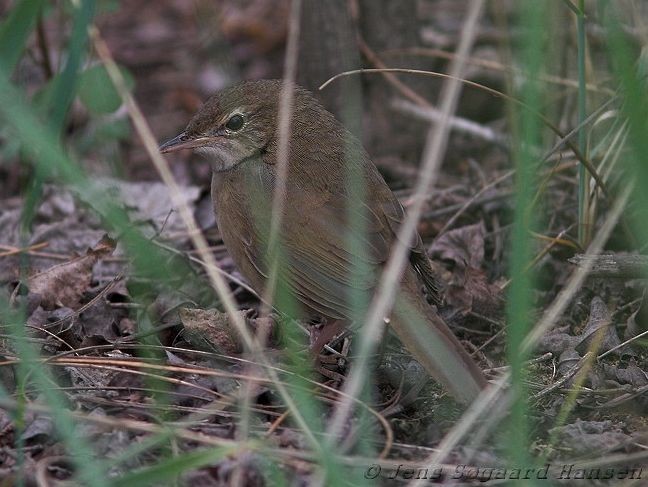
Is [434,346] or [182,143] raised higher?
[182,143]

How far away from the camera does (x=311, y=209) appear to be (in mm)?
4281

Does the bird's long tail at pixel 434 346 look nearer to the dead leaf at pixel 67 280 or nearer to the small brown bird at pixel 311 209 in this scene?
the small brown bird at pixel 311 209

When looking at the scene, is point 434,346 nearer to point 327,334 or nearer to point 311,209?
point 327,334

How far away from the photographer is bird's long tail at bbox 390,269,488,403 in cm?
343

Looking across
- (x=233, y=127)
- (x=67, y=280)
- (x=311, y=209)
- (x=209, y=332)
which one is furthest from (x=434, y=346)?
(x=67, y=280)

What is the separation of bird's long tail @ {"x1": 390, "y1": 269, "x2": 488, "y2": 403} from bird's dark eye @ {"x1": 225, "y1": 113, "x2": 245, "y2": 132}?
1162 mm

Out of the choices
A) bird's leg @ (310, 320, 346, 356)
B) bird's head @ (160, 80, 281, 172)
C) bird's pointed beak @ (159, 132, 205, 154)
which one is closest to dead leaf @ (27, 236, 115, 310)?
bird's pointed beak @ (159, 132, 205, 154)

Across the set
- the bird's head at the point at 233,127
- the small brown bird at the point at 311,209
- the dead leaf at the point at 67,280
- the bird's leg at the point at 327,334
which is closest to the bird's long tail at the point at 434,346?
the small brown bird at the point at 311,209

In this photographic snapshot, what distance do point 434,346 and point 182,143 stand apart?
5.43 feet

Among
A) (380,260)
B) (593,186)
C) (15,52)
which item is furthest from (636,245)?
(15,52)

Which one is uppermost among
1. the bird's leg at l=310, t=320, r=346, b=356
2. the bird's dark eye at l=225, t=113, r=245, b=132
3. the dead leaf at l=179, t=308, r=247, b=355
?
the bird's dark eye at l=225, t=113, r=245, b=132

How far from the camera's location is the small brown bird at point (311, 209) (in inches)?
159

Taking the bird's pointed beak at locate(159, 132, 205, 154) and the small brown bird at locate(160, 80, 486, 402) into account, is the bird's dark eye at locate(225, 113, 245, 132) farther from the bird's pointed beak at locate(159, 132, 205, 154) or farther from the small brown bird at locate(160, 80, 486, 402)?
the bird's pointed beak at locate(159, 132, 205, 154)

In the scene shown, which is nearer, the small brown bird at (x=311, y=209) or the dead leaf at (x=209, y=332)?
the small brown bird at (x=311, y=209)
